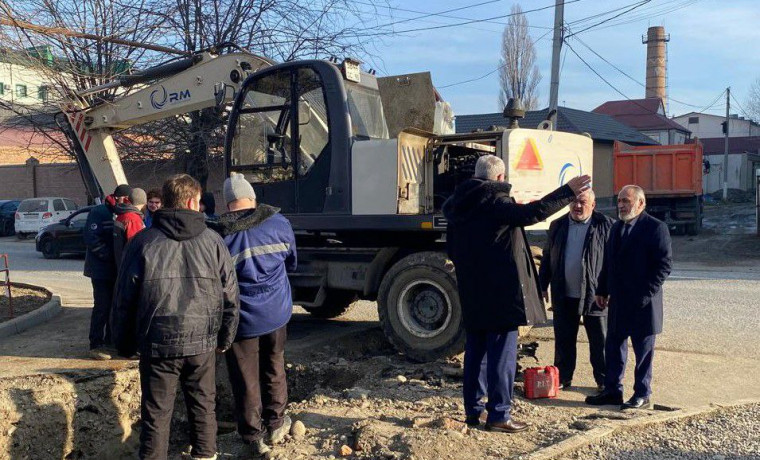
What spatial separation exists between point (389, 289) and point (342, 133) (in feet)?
5.48

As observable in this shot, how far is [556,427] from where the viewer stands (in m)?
4.96

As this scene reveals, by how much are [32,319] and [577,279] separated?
6.83m

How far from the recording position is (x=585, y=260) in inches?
242

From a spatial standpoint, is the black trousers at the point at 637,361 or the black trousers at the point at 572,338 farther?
the black trousers at the point at 572,338

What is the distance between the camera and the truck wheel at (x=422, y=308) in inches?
276

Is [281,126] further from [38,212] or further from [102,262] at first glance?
[38,212]

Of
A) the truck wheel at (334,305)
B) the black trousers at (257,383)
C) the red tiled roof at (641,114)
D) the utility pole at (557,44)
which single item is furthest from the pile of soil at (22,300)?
the red tiled roof at (641,114)

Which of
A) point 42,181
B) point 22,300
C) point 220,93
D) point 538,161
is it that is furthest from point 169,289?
point 42,181

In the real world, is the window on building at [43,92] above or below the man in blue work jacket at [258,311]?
above

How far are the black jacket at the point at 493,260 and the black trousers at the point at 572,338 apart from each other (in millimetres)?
1302

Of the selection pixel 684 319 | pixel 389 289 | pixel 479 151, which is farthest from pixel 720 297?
pixel 389 289

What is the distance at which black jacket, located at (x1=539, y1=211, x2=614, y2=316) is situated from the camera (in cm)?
614

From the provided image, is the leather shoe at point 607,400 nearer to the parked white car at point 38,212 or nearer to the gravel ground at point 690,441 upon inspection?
the gravel ground at point 690,441

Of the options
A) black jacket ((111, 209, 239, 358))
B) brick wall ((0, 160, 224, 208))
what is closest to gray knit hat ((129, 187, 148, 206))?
black jacket ((111, 209, 239, 358))
